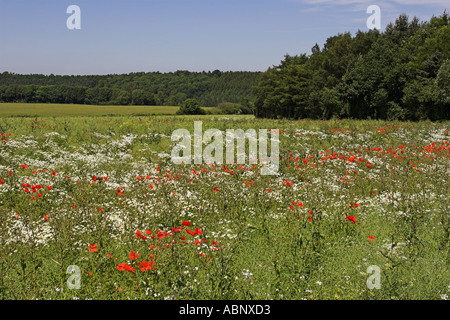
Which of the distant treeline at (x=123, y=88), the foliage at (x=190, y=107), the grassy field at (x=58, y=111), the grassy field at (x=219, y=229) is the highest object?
the distant treeline at (x=123, y=88)

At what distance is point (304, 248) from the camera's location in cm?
636

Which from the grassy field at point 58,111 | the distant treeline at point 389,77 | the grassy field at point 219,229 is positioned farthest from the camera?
the grassy field at point 58,111

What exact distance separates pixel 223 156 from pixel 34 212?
27.6ft

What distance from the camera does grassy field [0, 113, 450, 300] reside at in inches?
209

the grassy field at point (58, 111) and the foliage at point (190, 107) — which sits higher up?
the foliage at point (190, 107)

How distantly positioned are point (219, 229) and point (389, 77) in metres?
44.7

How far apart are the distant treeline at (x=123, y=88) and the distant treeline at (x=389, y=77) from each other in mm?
36214

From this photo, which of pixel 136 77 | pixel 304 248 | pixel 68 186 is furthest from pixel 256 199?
pixel 136 77

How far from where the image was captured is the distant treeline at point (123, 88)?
272ft

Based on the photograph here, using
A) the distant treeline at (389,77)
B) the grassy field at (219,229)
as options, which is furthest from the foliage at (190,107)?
the grassy field at (219,229)

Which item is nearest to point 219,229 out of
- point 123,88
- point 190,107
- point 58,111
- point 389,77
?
point 389,77

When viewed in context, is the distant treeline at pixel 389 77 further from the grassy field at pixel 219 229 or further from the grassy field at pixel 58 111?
the grassy field at pixel 58 111

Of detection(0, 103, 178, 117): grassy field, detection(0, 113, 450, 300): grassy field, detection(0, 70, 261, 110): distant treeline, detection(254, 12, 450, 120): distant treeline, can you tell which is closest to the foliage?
detection(0, 103, 178, 117): grassy field

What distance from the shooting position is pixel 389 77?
144ft
